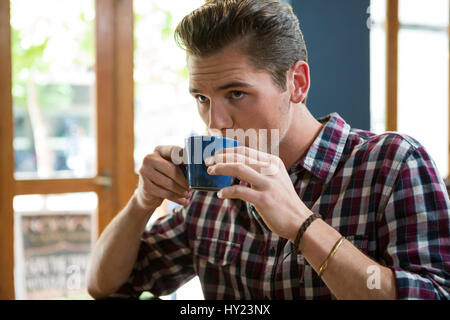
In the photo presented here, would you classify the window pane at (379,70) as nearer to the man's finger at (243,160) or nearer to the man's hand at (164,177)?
the man's hand at (164,177)

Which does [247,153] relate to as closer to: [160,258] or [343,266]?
[343,266]

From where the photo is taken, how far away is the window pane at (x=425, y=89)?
4.11m

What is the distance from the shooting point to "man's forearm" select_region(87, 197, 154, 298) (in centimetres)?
122

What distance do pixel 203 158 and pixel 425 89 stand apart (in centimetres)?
413

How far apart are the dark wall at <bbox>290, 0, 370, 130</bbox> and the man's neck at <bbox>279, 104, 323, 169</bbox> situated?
27.5 inches

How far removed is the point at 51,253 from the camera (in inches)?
116

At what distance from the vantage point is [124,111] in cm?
300

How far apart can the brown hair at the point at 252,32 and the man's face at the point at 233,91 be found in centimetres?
3

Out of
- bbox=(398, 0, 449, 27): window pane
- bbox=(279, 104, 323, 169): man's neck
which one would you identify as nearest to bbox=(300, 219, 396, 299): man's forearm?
bbox=(279, 104, 323, 169): man's neck

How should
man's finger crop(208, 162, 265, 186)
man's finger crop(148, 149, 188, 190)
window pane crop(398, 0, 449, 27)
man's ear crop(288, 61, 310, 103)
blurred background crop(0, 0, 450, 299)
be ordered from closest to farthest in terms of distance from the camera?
man's finger crop(208, 162, 265, 186), man's finger crop(148, 149, 188, 190), man's ear crop(288, 61, 310, 103), blurred background crop(0, 0, 450, 299), window pane crop(398, 0, 449, 27)

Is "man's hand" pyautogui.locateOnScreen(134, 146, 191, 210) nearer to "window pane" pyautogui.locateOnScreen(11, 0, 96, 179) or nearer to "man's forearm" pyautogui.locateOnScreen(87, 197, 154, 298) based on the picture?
"man's forearm" pyautogui.locateOnScreen(87, 197, 154, 298)

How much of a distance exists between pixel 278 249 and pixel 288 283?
0.08 meters

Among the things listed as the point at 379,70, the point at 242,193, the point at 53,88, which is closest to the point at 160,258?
the point at 242,193

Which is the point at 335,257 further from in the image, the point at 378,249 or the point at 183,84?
the point at 183,84
